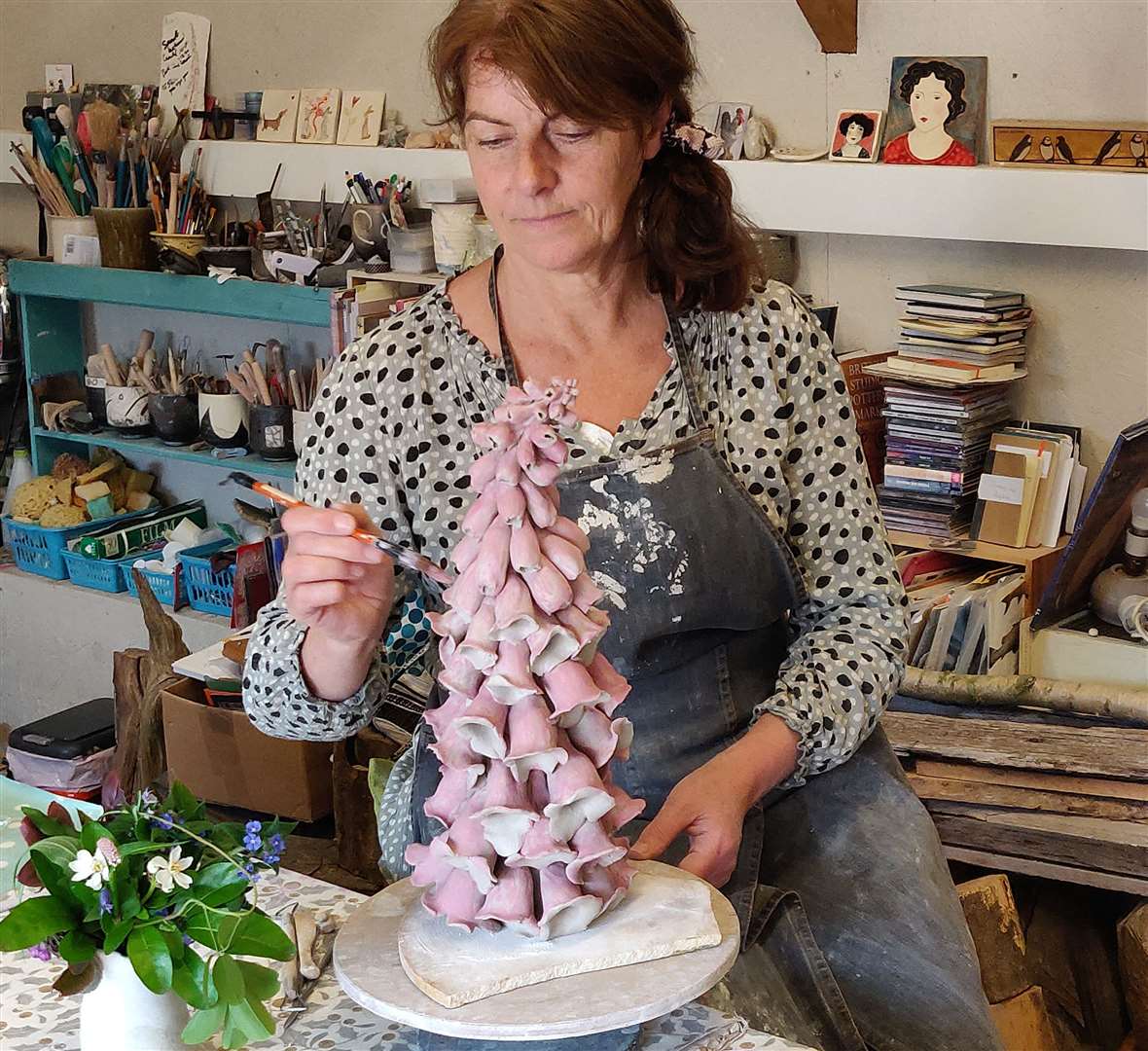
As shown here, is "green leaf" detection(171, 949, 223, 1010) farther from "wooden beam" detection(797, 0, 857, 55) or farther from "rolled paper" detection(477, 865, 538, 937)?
"wooden beam" detection(797, 0, 857, 55)

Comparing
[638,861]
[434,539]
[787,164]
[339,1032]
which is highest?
[787,164]

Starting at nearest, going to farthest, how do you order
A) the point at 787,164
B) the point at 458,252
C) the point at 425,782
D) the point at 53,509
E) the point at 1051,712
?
the point at 425,782, the point at 1051,712, the point at 787,164, the point at 458,252, the point at 53,509

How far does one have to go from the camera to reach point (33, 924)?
1011 mm

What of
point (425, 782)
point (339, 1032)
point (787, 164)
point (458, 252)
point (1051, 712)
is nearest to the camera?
point (339, 1032)

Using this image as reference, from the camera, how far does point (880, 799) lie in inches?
63.2

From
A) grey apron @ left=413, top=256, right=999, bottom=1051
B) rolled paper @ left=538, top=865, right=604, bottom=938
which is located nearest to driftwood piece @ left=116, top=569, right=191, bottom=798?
grey apron @ left=413, top=256, right=999, bottom=1051

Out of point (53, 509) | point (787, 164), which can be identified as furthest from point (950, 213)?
point (53, 509)

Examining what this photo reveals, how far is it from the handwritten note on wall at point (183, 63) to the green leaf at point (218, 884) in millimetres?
2929

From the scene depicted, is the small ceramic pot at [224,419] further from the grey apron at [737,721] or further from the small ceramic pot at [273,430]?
the grey apron at [737,721]

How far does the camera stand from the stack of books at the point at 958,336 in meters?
2.52

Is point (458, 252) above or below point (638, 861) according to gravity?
above

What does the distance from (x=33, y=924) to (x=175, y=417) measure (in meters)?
2.66

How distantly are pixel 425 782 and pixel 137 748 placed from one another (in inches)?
65.2

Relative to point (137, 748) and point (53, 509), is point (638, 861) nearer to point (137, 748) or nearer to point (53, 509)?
point (137, 748)
